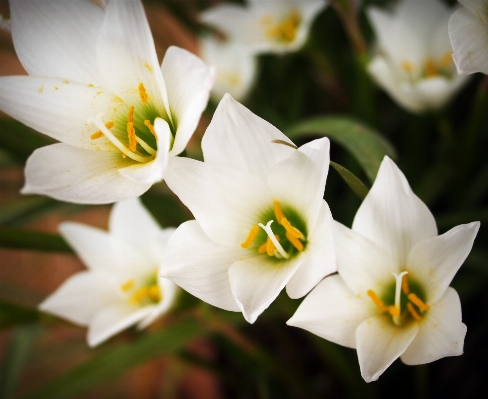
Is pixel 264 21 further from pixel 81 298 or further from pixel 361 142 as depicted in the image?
pixel 81 298

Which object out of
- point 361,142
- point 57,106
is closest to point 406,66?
point 361,142

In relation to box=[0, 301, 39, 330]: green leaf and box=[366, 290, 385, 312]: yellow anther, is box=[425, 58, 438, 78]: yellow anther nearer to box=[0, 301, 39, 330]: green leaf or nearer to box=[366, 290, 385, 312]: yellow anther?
box=[366, 290, 385, 312]: yellow anther

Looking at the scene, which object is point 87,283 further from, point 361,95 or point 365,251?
point 361,95

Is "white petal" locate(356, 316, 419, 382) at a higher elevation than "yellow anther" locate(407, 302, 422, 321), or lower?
lower

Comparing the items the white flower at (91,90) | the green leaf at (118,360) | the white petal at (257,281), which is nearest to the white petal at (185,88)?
the white flower at (91,90)

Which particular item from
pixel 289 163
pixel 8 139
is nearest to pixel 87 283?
pixel 8 139

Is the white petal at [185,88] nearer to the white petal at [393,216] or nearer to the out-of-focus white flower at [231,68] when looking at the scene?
the white petal at [393,216]

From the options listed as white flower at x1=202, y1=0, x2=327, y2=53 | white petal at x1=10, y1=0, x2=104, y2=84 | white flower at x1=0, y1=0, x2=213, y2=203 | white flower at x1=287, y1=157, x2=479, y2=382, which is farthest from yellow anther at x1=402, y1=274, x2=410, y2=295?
white flower at x1=202, y1=0, x2=327, y2=53
